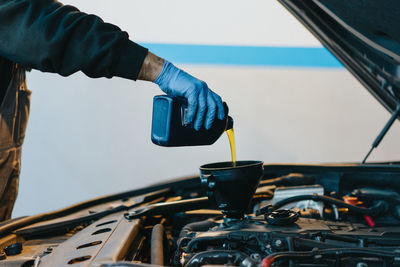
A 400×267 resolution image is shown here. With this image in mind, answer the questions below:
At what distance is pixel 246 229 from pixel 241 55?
249 centimetres

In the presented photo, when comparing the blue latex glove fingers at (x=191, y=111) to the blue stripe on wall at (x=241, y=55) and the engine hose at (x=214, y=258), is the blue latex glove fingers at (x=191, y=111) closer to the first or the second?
the engine hose at (x=214, y=258)

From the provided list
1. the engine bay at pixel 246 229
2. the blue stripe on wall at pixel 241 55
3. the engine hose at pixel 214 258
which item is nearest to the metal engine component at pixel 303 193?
the engine bay at pixel 246 229

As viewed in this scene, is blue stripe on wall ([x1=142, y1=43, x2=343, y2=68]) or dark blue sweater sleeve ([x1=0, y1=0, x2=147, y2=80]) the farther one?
blue stripe on wall ([x1=142, y1=43, x2=343, y2=68])

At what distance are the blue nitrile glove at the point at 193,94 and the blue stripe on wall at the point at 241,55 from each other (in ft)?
6.82

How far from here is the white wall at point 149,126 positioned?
354 centimetres

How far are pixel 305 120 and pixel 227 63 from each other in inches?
40.0

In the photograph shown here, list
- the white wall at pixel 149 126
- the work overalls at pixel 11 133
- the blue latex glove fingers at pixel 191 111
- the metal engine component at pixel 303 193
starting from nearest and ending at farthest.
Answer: the blue latex glove fingers at pixel 191 111 < the metal engine component at pixel 303 193 < the work overalls at pixel 11 133 < the white wall at pixel 149 126

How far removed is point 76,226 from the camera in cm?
130

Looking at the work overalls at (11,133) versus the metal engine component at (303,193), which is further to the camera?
the work overalls at (11,133)

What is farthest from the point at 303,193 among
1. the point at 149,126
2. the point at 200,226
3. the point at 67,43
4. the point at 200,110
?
the point at 149,126

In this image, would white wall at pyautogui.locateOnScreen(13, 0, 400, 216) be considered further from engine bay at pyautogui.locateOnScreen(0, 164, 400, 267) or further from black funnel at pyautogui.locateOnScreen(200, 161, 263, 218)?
black funnel at pyautogui.locateOnScreen(200, 161, 263, 218)

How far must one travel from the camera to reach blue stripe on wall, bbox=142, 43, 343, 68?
311cm

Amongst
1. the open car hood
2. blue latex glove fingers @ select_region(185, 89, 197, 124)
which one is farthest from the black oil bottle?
the open car hood

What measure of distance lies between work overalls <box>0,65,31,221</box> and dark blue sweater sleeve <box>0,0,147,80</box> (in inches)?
14.0
